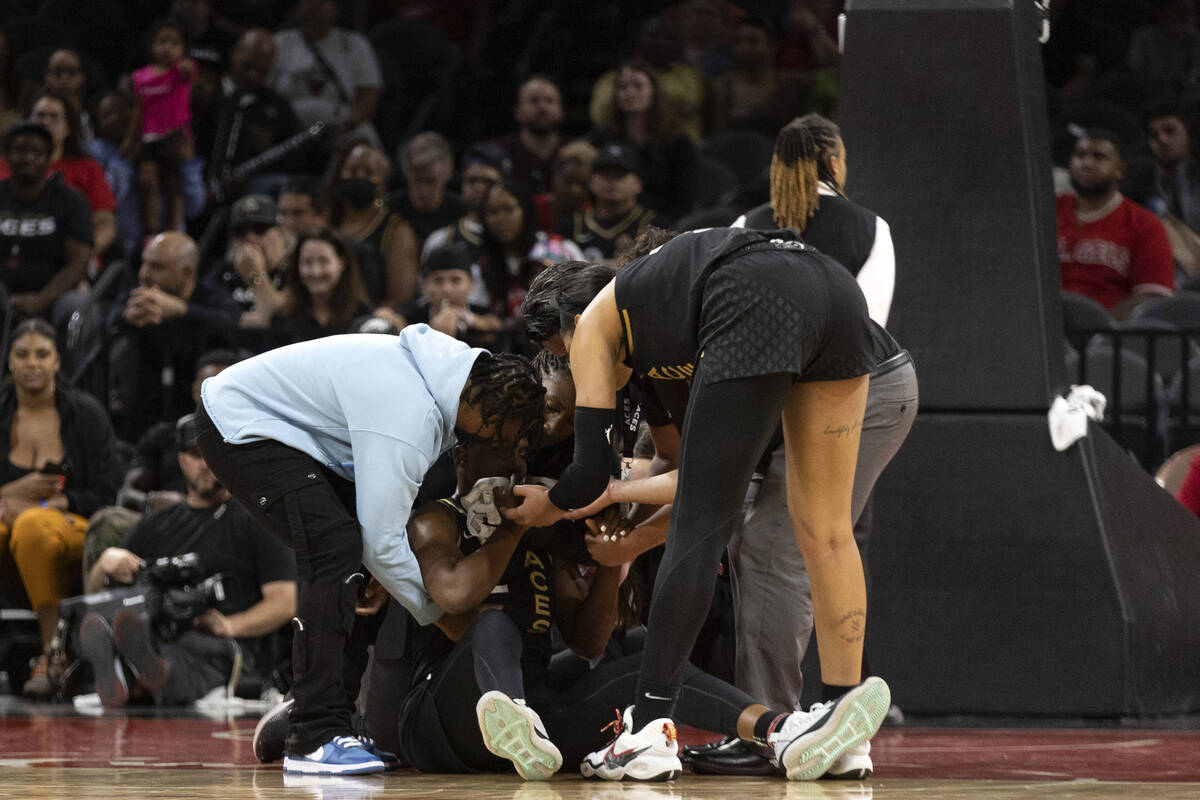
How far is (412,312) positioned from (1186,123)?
14.1 ft

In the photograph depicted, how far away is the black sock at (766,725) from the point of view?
3.36m

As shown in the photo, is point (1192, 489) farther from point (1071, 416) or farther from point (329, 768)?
point (329, 768)

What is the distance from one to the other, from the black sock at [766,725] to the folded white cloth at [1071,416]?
1.94 metres

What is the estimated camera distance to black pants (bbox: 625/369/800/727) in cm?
321

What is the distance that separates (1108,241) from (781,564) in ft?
13.6

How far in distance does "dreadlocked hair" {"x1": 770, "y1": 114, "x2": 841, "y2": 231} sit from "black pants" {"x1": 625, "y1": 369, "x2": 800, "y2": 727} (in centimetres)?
106

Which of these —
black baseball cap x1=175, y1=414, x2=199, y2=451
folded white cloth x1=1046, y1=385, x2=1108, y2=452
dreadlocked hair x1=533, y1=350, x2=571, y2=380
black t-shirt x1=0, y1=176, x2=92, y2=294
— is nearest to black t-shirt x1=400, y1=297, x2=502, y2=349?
black baseball cap x1=175, y1=414, x2=199, y2=451

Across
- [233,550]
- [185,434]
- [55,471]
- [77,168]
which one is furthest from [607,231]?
[77,168]

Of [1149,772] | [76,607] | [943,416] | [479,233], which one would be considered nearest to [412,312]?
[479,233]

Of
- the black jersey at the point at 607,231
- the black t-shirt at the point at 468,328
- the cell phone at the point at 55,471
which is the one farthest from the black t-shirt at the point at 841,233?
the cell phone at the point at 55,471

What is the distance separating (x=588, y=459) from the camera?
3277 mm

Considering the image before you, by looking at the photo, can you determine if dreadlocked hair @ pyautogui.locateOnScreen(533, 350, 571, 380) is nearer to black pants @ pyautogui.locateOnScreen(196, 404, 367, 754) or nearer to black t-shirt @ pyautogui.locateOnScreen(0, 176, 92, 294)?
black pants @ pyautogui.locateOnScreen(196, 404, 367, 754)

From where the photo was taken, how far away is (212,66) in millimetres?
9938

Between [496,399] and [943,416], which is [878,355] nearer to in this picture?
[496,399]
